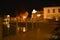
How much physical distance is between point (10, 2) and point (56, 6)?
7.25 m

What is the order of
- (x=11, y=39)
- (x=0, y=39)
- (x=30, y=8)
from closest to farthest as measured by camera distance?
1. (x=0, y=39)
2. (x=11, y=39)
3. (x=30, y=8)

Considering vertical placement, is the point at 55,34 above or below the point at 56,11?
below

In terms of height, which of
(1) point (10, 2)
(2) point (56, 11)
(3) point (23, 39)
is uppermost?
(1) point (10, 2)

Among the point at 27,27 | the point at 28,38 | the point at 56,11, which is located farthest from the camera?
the point at 56,11

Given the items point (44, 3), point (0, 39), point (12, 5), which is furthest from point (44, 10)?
point (0, 39)

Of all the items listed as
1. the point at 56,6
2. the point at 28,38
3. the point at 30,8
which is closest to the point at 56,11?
the point at 56,6

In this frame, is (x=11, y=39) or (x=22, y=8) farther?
(x=22, y=8)

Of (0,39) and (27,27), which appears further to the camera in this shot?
(27,27)

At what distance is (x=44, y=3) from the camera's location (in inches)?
985

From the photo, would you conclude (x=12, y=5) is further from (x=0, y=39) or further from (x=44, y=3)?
(x=0, y=39)

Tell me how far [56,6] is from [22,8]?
600 centimetres

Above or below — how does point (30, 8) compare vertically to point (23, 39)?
above

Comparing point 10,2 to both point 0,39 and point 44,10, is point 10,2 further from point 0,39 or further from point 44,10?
point 0,39

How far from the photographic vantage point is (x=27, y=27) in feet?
25.6
